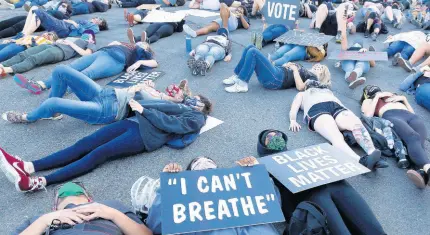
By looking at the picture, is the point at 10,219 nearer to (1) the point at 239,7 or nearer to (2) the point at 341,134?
(2) the point at 341,134

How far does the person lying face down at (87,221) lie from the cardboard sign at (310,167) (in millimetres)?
918

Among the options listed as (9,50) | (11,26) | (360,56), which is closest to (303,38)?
(360,56)

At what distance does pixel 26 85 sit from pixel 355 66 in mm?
4127

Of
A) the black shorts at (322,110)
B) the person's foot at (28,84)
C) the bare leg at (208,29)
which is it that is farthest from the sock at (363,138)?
the bare leg at (208,29)

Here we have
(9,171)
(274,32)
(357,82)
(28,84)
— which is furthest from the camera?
(274,32)

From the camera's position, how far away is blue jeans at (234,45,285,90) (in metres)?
4.04

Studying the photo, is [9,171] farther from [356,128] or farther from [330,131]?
[356,128]

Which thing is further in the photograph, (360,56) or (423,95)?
(360,56)

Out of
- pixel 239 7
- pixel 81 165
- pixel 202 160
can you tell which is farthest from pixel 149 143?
pixel 239 7

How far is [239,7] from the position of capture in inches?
270

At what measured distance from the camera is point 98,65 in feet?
14.0

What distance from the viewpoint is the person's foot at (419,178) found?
2.54 meters

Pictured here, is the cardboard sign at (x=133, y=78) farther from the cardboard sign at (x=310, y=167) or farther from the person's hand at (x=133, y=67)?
the cardboard sign at (x=310, y=167)

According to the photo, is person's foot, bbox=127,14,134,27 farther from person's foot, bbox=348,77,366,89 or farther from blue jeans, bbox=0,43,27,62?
person's foot, bbox=348,77,366,89
